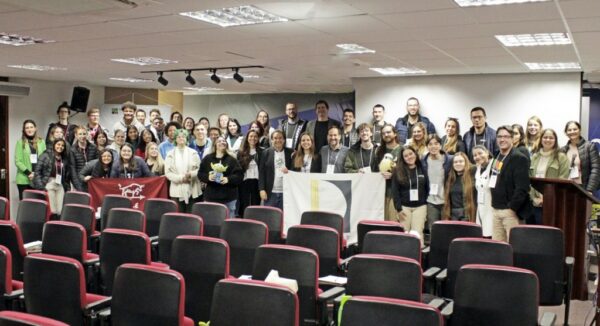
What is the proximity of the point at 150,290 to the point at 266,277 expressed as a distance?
2.96 ft

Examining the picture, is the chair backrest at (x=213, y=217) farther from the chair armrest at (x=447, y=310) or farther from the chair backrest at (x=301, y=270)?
the chair armrest at (x=447, y=310)

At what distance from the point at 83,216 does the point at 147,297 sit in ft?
9.94

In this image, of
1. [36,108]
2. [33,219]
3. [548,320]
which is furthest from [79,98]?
[548,320]

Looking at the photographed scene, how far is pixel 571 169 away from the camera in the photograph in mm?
8047

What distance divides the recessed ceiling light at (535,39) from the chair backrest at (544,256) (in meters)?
2.68

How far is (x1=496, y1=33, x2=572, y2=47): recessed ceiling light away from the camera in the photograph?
641 centimetres

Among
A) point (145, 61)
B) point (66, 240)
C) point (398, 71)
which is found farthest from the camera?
point (398, 71)

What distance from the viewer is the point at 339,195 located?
7133mm

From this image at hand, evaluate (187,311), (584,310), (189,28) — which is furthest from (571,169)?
(187,311)

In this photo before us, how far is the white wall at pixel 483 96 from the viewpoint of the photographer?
9.74m

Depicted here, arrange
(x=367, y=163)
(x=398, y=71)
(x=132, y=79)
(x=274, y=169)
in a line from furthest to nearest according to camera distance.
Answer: (x=132, y=79)
(x=398, y=71)
(x=274, y=169)
(x=367, y=163)

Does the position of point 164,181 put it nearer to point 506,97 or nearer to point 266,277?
point 266,277

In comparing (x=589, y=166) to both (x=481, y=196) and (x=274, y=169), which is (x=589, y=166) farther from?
(x=274, y=169)

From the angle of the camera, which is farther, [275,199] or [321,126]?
[321,126]
